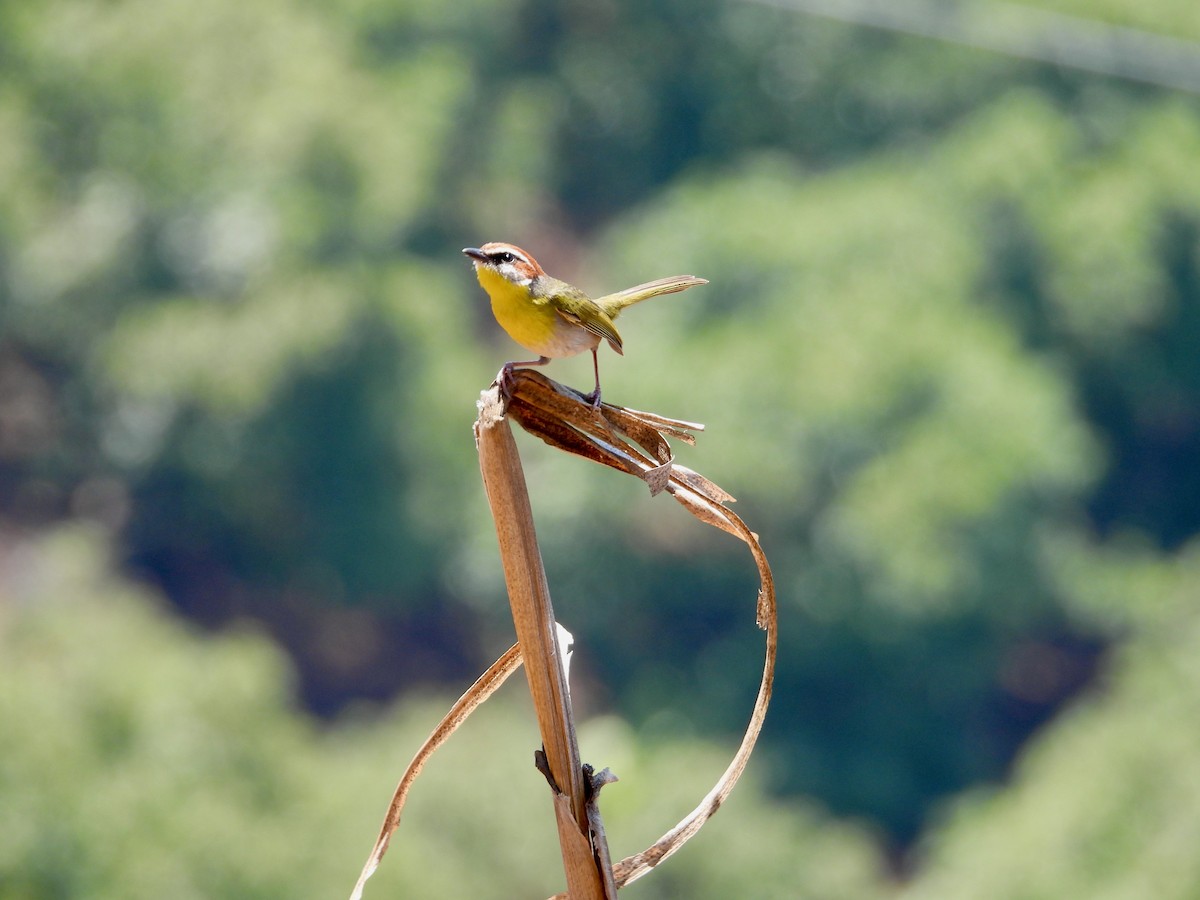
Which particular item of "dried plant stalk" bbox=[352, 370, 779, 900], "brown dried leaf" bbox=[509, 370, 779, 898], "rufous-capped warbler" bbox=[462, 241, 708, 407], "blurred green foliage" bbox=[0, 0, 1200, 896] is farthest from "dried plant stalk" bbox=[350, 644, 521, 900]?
"blurred green foliage" bbox=[0, 0, 1200, 896]

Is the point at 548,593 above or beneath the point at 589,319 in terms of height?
beneath

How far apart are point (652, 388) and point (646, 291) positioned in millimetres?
11520

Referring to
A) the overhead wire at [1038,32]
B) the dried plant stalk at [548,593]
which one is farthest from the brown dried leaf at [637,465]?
the overhead wire at [1038,32]

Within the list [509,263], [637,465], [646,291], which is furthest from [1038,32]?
[637,465]

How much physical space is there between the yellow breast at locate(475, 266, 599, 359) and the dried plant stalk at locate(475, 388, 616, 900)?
651mm

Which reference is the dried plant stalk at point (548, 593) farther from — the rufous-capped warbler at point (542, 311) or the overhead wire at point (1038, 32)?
the overhead wire at point (1038, 32)

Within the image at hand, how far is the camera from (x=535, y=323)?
4.57ft

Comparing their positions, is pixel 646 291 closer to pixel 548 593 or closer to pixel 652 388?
pixel 548 593

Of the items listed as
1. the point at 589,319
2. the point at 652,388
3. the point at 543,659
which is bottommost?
the point at 543,659

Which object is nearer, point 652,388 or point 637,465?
point 637,465

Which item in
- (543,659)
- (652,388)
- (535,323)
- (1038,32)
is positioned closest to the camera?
(543,659)

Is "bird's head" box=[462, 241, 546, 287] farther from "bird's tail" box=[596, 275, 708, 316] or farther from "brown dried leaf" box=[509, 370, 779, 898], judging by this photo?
"brown dried leaf" box=[509, 370, 779, 898]

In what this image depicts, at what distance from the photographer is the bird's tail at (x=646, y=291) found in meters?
1.45

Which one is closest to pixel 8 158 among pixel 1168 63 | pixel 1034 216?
pixel 1034 216
